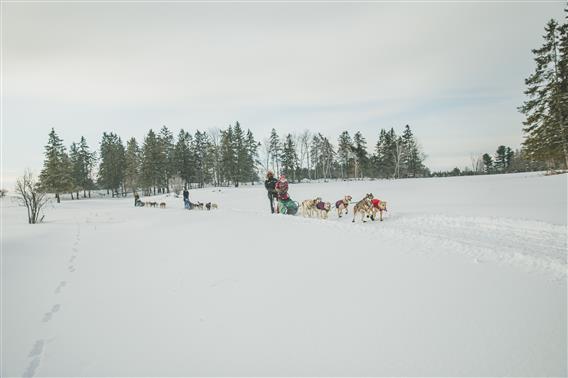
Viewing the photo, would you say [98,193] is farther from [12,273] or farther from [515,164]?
[515,164]

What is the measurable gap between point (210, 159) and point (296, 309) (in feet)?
198

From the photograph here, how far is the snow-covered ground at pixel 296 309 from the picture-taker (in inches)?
110

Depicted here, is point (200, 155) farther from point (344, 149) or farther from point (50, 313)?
point (50, 313)

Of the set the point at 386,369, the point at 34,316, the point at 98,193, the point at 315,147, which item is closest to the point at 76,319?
the point at 34,316

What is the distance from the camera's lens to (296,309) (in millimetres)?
3773

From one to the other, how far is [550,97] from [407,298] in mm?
26645

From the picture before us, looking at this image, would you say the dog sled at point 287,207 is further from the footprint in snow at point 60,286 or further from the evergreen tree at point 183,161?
the evergreen tree at point 183,161

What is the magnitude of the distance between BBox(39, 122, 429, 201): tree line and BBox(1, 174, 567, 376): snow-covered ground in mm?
47366

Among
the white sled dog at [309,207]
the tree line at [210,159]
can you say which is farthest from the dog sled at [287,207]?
the tree line at [210,159]

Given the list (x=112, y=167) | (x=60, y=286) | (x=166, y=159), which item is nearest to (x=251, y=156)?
(x=166, y=159)

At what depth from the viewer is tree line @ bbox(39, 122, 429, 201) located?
53.1 metres

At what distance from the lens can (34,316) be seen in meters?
4.07

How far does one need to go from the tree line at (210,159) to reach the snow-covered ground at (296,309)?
4737 cm

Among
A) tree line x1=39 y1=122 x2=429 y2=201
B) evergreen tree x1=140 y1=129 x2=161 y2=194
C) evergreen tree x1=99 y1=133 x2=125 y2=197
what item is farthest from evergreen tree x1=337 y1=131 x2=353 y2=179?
evergreen tree x1=99 y1=133 x2=125 y2=197
